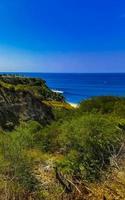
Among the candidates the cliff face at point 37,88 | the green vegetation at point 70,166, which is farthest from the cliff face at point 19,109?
the cliff face at point 37,88

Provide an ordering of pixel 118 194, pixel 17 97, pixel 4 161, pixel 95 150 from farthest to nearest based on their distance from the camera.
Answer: pixel 17 97 → pixel 95 150 → pixel 4 161 → pixel 118 194

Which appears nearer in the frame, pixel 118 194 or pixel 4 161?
pixel 118 194

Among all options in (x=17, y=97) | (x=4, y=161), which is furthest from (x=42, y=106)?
(x=4, y=161)

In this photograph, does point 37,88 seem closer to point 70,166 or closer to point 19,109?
point 19,109

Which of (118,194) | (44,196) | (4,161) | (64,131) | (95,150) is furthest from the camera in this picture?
(64,131)

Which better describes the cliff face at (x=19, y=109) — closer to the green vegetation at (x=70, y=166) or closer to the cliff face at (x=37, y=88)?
the green vegetation at (x=70, y=166)

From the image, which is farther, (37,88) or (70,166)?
(37,88)

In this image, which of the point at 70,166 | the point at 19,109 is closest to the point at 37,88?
the point at 19,109

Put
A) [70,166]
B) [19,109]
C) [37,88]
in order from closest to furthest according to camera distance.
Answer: [70,166] → [19,109] → [37,88]

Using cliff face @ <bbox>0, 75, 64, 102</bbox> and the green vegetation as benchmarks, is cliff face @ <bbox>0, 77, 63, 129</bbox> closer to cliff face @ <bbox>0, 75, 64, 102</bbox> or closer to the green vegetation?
the green vegetation

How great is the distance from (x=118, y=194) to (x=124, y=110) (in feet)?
81.5

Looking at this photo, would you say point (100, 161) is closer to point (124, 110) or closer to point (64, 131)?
point (64, 131)

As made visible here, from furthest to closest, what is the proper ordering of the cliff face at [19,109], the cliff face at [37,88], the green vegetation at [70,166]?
the cliff face at [37,88] → the cliff face at [19,109] → the green vegetation at [70,166]

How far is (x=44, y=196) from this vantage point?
58.5 ft
